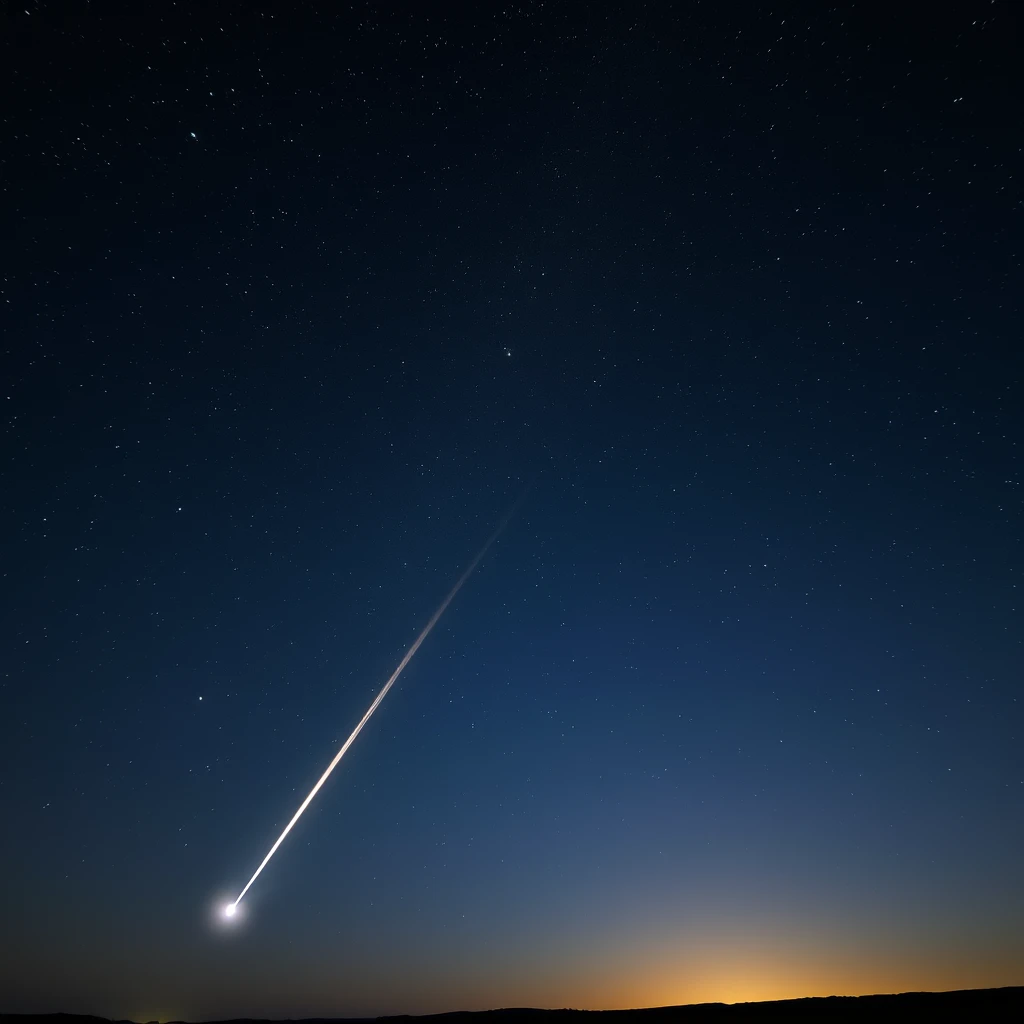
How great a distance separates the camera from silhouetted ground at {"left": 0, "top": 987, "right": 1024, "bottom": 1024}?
16391 millimetres

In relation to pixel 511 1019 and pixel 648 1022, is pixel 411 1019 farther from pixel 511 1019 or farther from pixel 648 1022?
pixel 648 1022

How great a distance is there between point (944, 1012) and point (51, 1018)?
24230 millimetres

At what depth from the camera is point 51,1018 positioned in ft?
71.6

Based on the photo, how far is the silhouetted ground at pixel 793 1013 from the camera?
16.4 metres

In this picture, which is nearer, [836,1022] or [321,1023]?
[836,1022]

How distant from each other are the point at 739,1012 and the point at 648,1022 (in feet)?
7.73

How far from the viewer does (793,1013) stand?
60.3 feet

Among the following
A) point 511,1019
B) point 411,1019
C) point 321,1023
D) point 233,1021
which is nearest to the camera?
point 511,1019

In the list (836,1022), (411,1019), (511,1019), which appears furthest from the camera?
(411,1019)

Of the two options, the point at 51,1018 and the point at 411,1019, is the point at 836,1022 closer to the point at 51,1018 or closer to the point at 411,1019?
the point at 411,1019

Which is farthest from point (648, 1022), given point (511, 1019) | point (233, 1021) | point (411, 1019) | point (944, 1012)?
point (233, 1021)

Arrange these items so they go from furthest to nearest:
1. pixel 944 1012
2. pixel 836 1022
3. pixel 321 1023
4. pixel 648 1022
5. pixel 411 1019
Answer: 1. pixel 321 1023
2. pixel 411 1019
3. pixel 648 1022
4. pixel 944 1012
5. pixel 836 1022

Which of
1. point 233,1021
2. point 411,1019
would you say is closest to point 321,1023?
point 233,1021

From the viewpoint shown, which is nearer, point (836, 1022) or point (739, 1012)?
point (836, 1022)
